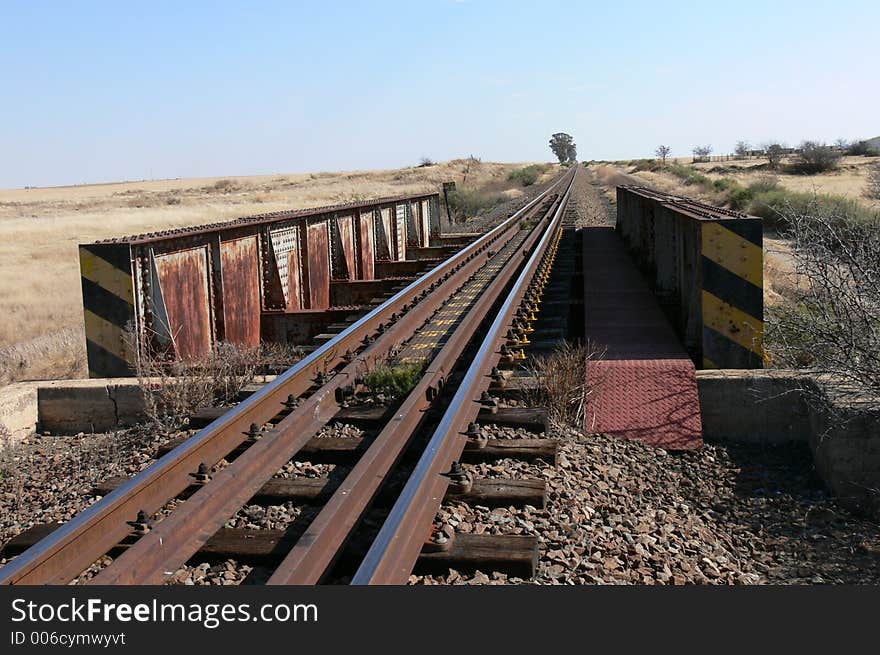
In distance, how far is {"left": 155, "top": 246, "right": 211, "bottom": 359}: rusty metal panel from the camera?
27.6ft

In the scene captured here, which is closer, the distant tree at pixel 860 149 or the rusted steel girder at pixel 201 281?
the rusted steel girder at pixel 201 281

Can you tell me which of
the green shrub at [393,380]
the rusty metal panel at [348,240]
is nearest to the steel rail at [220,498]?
the green shrub at [393,380]

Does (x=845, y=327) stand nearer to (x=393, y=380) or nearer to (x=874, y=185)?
(x=393, y=380)

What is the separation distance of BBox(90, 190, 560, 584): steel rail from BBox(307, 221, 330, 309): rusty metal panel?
515 cm

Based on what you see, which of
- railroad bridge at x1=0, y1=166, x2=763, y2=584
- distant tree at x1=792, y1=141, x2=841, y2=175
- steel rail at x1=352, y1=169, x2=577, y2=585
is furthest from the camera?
distant tree at x1=792, y1=141, x2=841, y2=175

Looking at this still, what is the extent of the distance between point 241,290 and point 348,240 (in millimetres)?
4493

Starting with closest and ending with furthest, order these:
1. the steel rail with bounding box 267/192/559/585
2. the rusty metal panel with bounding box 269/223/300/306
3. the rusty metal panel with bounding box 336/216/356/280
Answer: the steel rail with bounding box 267/192/559/585, the rusty metal panel with bounding box 269/223/300/306, the rusty metal panel with bounding box 336/216/356/280

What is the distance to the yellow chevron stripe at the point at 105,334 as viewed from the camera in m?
7.83

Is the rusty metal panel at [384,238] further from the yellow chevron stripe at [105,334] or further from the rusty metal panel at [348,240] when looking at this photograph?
the yellow chevron stripe at [105,334]

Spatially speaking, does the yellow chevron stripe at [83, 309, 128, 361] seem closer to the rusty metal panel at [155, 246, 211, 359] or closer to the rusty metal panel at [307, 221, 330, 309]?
the rusty metal panel at [155, 246, 211, 359]

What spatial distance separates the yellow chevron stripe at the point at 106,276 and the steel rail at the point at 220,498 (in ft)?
6.73

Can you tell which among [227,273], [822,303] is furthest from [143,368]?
[822,303]

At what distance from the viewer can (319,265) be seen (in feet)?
42.1

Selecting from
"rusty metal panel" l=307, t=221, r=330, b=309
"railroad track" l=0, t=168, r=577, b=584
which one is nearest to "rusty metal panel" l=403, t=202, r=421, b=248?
"rusty metal panel" l=307, t=221, r=330, b=309
